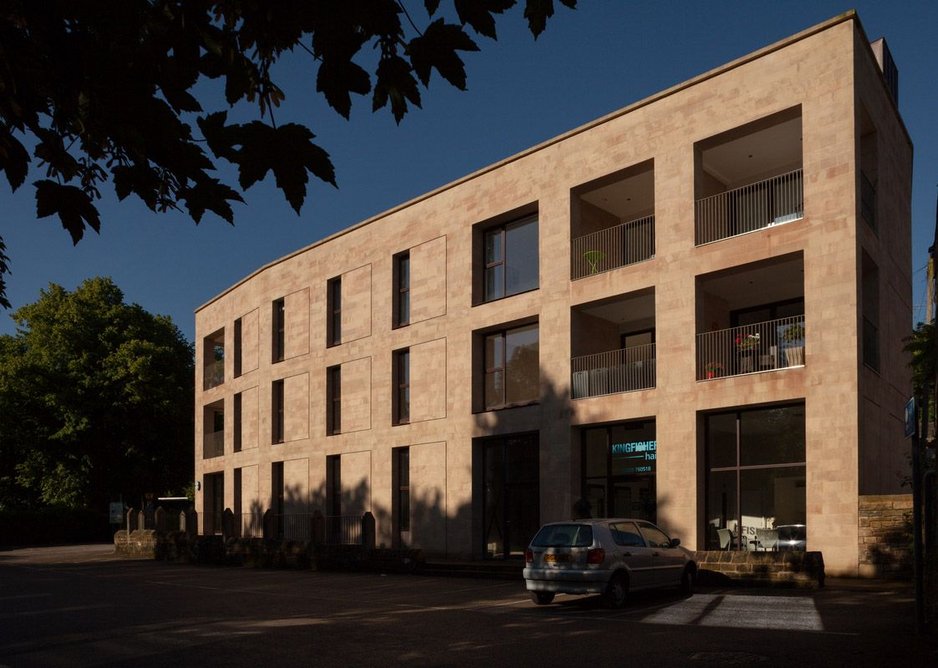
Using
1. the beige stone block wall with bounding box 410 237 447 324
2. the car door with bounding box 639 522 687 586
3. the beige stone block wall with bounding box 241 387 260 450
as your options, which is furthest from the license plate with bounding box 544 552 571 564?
the beige stone block wall with bounding box 241 387 260 450

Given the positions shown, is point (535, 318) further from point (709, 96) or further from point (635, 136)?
point (709, 96)

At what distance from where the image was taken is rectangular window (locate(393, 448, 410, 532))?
94.3 feet

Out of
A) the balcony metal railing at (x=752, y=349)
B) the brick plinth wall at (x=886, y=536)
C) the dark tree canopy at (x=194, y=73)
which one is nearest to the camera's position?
the dark tree canopy at (x=194, y=73)

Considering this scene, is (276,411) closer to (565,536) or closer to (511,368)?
(511,368)

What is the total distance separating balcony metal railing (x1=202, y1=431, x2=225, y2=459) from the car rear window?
2690 centimetres

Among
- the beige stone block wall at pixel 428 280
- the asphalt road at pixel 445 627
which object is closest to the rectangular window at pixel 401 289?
the beige stone block wall at pixel 428 280

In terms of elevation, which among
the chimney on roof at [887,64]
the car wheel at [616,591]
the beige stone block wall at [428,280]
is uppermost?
the chimney on roof at [887,64]

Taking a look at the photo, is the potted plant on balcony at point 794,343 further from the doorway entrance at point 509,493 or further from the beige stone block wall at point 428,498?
the beige stone block wall at point 428,498

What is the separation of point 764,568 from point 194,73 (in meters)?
15.9

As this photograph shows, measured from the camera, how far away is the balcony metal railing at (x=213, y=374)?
41531mm

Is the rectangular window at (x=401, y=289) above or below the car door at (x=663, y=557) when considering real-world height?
above

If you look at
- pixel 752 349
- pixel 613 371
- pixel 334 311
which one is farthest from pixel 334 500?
pixel 752 349

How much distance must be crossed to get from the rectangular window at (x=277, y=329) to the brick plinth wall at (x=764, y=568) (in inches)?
834

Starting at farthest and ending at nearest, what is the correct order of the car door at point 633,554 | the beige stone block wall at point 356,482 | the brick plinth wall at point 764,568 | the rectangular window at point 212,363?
1. the rectangular window at point 212,363
2. the beige stone block wall at point 356,482
3. the brick plinth wall at point 764,568
4. the car door at point 633,554
